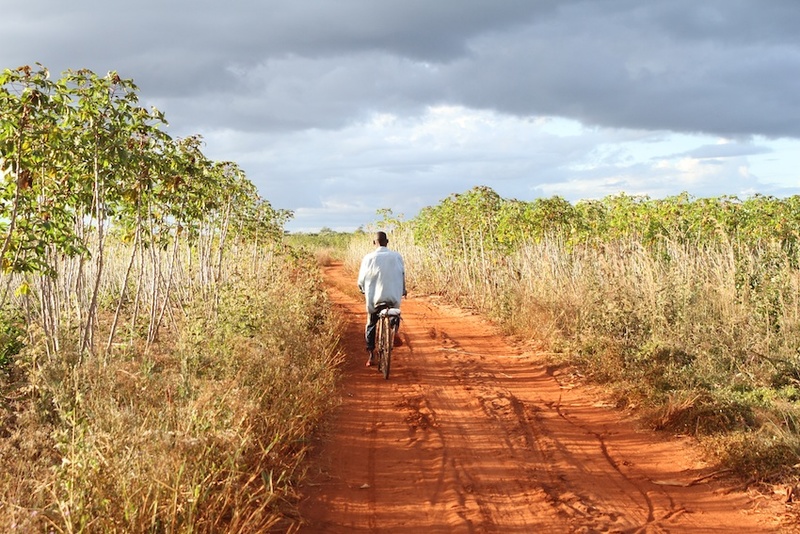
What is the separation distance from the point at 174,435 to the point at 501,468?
2814mm

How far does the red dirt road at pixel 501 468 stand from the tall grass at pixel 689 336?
458mm

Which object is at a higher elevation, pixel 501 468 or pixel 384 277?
pixel 384 277

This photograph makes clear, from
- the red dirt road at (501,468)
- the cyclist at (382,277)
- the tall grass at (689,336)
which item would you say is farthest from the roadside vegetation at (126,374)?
the tall grass at (689,336)

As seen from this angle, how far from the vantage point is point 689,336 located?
9.20 meters

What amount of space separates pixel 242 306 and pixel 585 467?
486 cm

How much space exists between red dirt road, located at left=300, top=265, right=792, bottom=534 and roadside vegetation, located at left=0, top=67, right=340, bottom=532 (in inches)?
18.8

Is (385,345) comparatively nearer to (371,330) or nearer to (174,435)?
(371,330)

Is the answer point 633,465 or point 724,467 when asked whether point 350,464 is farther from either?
point 724,467

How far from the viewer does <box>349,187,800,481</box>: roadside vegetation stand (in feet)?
23.3

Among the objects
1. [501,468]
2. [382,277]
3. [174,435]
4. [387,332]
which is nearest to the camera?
[174,435]

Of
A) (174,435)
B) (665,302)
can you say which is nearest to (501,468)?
(174,435)

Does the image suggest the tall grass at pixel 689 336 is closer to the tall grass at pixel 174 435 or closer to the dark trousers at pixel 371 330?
the dark trousers at pixel 371 330

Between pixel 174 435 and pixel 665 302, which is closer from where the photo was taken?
pixel 174 435

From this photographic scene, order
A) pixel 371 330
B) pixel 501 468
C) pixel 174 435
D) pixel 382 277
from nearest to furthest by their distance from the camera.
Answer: pixel 174 435
pixel 501 468
pixel 382 277
pixel 371 330
